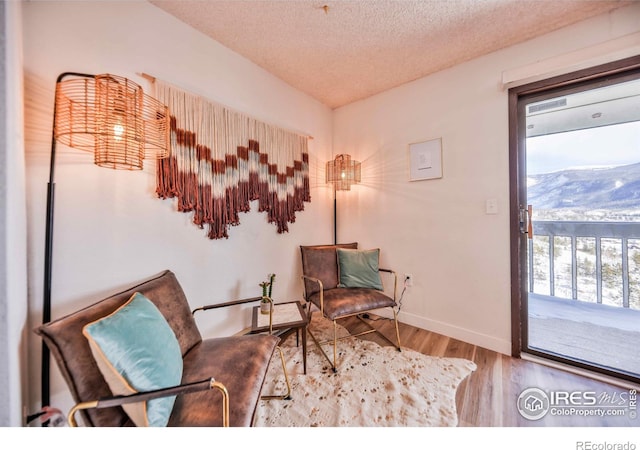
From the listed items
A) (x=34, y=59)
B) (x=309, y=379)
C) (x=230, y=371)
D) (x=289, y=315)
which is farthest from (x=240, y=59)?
(x=309, y=379)

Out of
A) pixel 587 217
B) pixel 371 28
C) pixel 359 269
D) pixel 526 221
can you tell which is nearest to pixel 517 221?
pixel 526 221

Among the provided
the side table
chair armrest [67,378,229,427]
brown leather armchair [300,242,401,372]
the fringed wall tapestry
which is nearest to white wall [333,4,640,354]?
brown leather armchair [300,242,401,372]

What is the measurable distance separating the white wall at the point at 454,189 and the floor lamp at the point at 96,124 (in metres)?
2.26

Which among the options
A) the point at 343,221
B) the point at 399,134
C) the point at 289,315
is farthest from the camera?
the point at 343,221

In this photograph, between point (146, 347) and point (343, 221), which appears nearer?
point (146, 347)

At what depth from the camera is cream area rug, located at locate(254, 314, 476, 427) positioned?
1353 mm

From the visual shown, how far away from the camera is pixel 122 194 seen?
1.46 metres

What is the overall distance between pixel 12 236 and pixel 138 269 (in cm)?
66

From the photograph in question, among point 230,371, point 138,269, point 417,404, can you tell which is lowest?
point 417,404

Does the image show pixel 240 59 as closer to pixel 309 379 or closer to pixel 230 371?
pixel 230 371

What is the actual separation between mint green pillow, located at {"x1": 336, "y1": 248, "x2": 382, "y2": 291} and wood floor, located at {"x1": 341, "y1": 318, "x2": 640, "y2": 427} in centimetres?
53

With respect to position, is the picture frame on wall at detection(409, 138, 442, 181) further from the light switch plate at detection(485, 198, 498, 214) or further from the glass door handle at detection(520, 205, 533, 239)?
the glass door handle at detection(520, 205, 533, 239)

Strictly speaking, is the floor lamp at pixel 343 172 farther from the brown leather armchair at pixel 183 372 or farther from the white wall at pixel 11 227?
the white wall at pixel 11 227

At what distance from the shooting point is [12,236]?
0.90 meters
